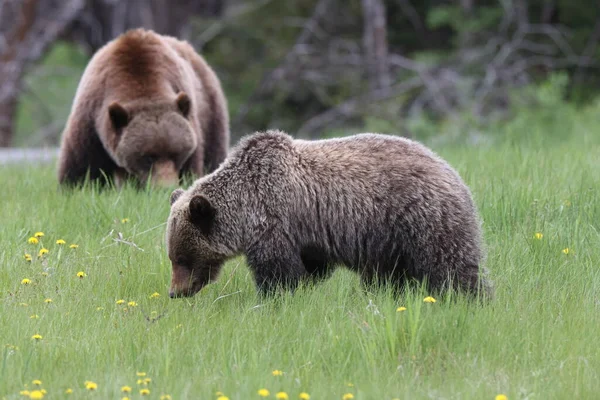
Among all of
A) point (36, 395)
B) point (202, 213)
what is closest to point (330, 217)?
point (202, 213)

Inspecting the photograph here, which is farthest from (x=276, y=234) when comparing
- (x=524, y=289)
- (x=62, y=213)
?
(x=62, y=213)

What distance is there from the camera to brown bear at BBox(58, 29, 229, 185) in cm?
822

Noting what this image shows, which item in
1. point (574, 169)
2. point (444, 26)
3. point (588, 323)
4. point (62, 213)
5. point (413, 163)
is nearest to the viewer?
point (588, 323)

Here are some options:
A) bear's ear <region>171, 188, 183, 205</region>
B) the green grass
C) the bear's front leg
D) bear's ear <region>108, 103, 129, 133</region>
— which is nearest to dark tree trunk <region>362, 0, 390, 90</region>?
bear's ear <region>108, 103, 129, 133</region>

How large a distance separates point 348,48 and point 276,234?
416 inches

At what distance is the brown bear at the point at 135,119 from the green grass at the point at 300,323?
1.25 meters

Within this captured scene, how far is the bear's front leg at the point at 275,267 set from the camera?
5.20 m

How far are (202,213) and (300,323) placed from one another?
102 cm

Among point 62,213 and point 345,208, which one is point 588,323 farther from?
point 62,213

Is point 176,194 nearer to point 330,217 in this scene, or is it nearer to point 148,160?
point 330,217

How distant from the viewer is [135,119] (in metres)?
8.20

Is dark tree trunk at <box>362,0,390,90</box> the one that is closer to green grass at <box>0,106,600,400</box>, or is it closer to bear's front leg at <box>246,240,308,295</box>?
green grass at <box>0,106,600,400</box>

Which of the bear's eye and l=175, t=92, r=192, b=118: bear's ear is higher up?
l=175, t=92, r=192, b=118: bear's ear

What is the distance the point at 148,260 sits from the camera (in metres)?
6.02
